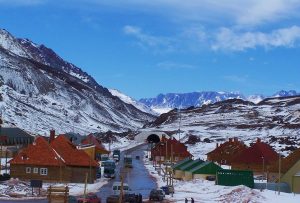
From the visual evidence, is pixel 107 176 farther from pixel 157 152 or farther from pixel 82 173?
pixel 157 152

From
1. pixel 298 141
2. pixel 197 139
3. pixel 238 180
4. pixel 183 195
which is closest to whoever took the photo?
pixel 183 195

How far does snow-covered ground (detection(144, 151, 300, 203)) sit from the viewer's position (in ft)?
176

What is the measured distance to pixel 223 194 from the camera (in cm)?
6041

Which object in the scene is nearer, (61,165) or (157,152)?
(61,165)

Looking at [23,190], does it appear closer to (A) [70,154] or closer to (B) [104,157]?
(A) [70,154]

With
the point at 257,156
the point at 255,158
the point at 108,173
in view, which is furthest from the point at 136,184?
the point at 257,156

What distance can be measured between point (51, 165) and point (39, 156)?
89.1 inches

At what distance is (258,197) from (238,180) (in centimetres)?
1649

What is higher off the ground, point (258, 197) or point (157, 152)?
point (157, 152)

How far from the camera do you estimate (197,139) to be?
194 m

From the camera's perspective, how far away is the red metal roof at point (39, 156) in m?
72.6

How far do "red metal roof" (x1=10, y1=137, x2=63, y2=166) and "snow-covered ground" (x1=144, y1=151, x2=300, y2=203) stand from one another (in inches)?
630

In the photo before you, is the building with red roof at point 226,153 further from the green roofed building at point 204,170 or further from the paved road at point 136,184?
the green roofed building at point 204,170

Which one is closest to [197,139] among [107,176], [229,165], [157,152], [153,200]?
[157,152]
